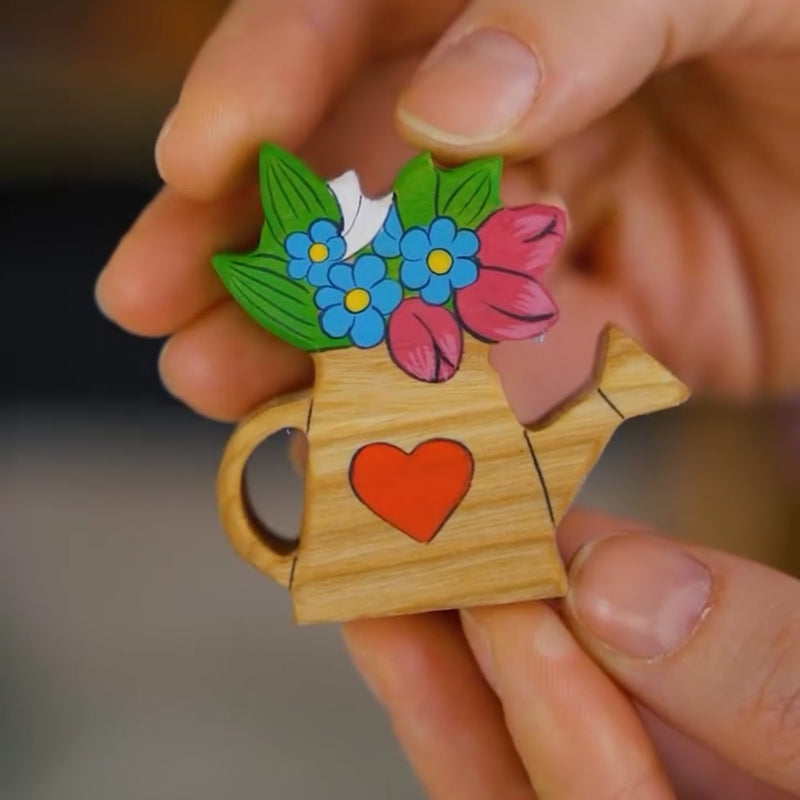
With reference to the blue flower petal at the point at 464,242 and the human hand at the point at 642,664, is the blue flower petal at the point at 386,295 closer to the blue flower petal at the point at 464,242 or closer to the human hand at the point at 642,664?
the blue flower petal at the point at 464,242

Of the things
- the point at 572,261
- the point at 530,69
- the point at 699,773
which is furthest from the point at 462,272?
the point at 699,773

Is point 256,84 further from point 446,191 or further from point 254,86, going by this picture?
point 446,191

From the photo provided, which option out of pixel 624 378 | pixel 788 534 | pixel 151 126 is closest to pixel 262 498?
pixel 151 126

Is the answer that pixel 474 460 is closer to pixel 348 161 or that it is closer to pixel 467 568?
pixel 467 568

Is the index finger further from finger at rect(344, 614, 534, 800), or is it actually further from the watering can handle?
finger at rect(344, 614, 534, 800)

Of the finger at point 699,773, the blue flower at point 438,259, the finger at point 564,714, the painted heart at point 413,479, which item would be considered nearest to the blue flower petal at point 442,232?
the blue flower at point 438,259

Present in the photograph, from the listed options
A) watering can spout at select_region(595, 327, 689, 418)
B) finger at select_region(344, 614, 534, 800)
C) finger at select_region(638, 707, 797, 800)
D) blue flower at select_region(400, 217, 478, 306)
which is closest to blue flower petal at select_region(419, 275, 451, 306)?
blue flower at select_region(400, 217, 478, 306)
